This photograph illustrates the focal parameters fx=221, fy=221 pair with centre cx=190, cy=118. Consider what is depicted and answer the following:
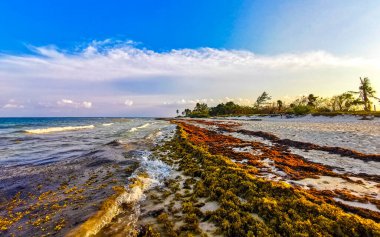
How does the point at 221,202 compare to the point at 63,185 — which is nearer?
the point at 221,202

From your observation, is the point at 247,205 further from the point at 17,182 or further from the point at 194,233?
the point at 17,182

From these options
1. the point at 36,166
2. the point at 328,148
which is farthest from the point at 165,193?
the point at 328,148

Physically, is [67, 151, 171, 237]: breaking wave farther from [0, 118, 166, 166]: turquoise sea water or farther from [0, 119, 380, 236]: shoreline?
[0, 118, 166, 166]: turquoise sea water

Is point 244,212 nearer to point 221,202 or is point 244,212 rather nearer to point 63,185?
point 221,202

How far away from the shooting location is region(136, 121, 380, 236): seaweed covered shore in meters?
5.38

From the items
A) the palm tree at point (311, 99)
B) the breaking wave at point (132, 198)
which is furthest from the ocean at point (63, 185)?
the palm tree at point (311, 99)

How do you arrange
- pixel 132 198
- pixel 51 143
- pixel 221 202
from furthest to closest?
pixel 51 143 → pixel 132 198 → pixel 221 202

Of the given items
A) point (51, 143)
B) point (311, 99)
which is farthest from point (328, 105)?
point (51, 143)

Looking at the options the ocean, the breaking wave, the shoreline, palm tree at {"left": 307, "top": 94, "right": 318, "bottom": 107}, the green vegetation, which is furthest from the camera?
palm tree at {"left": 307, "top": 94, "right": 318, "bottom": 107}

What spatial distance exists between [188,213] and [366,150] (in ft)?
44.2

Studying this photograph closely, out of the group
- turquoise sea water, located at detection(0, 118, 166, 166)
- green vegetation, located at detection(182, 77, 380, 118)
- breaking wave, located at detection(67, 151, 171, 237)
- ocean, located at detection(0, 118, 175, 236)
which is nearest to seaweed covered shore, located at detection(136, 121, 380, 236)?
breaking wave, located at detection(67, 151, 171, 237)

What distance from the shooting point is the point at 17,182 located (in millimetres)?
10922

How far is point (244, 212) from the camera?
639 centimetres

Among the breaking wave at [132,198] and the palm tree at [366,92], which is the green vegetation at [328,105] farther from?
the breaking wave at [132,198]
